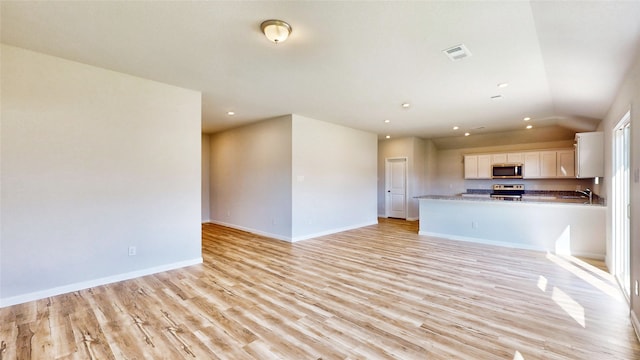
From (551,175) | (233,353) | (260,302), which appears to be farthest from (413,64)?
(551,175)

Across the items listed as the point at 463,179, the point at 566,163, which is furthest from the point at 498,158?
the point at 566,163

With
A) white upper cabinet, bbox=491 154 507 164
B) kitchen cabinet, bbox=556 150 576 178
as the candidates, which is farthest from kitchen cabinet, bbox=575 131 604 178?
white upper cabinet, bbox=491 154 507 164

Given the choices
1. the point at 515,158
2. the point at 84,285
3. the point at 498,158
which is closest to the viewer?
the point at 84,285

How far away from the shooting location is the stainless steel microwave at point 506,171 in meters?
7.43

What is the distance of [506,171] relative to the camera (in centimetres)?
761

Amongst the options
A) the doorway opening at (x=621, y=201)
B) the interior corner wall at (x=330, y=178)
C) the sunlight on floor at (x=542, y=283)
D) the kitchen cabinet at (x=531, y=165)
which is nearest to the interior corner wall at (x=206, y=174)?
the interior corner wall at (x=330, y=178)

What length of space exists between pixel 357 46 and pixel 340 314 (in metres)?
2.54

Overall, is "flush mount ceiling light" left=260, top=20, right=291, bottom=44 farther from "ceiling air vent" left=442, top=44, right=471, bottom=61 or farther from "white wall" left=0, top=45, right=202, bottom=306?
"white wall" left=0, top=45, right=202, bottom=306

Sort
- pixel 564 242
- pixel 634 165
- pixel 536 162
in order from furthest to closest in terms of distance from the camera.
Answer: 1. pixel 536 162
2. pixel 564 242
3. pixel 634 165

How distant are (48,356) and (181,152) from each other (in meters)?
2.60

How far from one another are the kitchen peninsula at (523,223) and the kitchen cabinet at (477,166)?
267 cm

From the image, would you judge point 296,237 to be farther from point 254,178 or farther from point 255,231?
point 254,178

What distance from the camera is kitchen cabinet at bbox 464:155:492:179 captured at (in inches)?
314

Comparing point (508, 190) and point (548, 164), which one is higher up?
point (548, 164)
